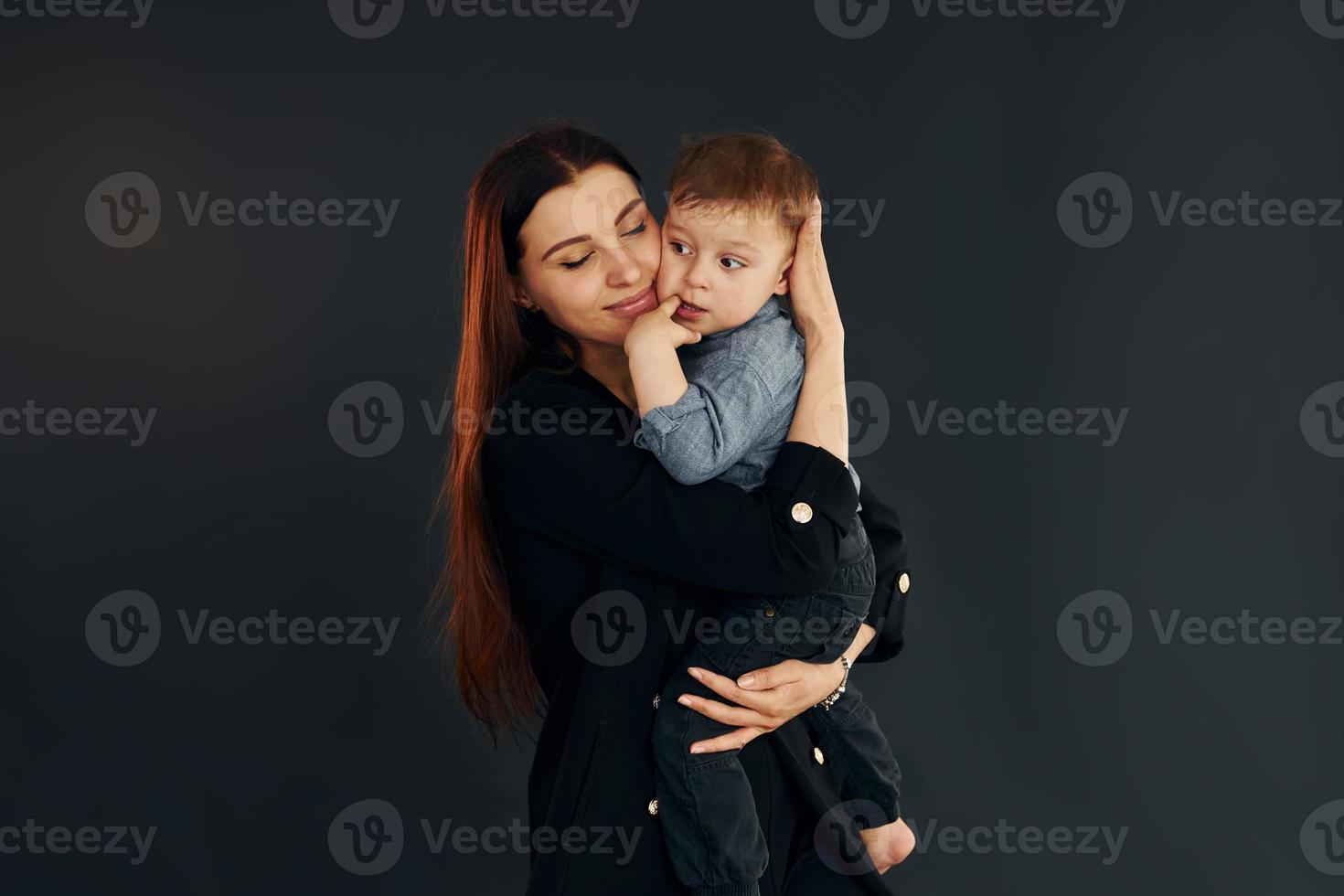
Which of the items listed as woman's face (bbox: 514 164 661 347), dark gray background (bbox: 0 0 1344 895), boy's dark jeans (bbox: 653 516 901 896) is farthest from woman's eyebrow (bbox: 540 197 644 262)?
dark gray background (bbox: 0 0 1344 895)

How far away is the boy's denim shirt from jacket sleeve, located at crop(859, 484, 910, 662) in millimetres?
210

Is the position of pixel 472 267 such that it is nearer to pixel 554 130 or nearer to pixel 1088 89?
pixel 554 130

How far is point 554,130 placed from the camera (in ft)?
7.14

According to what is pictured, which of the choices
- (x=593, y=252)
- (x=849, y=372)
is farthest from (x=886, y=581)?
(x=849, y=372)

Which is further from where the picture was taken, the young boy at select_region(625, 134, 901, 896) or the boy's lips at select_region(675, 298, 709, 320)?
the boy's lips at select_region(675, 298, 709, 320)

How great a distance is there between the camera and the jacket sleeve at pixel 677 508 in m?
1.93

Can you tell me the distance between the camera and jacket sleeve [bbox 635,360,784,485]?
6.33 ft

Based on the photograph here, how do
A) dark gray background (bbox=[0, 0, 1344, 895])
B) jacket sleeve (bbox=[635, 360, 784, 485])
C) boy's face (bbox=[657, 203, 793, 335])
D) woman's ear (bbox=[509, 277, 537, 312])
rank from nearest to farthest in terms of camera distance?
1. jacket sleeve (bbox=[635, 360, 784, 485])
2. boy's face (bbox=[657, 203, 793, 335])
3. woman's ear (bbox=[509, 277, 537, 312])
4. dark gray background (bbox=[0, 0, 1344, 895])

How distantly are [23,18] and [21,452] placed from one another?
3.60ft

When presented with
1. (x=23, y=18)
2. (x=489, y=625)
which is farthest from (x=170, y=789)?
(x=23, y=18)

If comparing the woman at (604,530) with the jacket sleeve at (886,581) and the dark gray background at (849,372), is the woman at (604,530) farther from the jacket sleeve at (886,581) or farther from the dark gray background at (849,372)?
the dark gray background at (849,372)

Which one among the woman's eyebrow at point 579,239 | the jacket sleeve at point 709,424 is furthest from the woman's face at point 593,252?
the jacket sleeve at point 709,424

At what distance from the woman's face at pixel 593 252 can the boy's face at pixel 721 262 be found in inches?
2.4

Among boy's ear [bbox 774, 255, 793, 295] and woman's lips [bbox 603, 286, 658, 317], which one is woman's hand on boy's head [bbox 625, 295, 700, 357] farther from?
boy's ear [bbox 774, 255, 793, 295]
